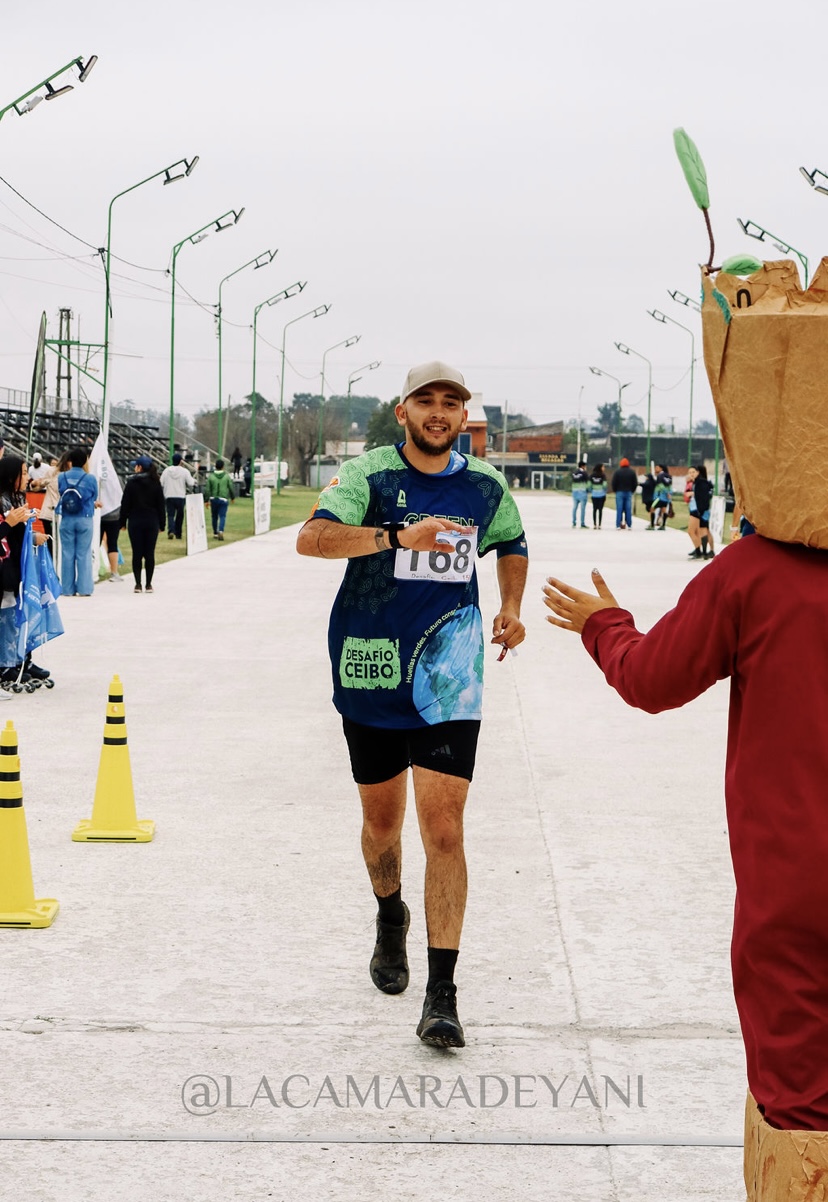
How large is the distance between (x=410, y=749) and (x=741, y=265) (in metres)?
2.35

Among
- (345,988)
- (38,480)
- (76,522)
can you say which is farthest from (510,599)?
(76,522)

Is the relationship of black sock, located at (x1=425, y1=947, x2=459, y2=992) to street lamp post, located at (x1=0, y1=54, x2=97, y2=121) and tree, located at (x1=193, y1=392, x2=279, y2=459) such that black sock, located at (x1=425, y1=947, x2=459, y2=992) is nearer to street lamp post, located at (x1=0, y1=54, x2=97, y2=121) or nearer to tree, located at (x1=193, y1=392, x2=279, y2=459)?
street lamp post, located at (x1=0, y1=54, x2=97, y2=121)

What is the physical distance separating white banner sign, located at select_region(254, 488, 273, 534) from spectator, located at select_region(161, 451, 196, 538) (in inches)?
154

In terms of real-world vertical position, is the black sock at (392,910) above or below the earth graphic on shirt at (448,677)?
below

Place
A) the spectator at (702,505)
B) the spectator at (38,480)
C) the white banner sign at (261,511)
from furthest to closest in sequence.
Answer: the white banner sign at (261,511) → the spectator at (702,505) → the spectator at (38,480)

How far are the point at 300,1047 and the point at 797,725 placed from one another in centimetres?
236

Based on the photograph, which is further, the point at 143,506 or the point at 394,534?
the point at 143,506

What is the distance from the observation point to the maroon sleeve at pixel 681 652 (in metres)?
2.69

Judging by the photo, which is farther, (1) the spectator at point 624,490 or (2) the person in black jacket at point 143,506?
(1) the spectator at point 624,490

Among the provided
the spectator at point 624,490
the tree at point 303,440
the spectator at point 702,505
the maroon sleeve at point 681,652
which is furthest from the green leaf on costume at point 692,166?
the tree at point 303,440

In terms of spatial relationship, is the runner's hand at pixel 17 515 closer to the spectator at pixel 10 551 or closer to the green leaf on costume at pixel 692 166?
the spectator at pixel 10 551

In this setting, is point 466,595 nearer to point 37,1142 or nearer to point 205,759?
point 37,1142

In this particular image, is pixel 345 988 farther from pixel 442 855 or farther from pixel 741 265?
pixel 741 265

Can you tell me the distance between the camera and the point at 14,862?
5.68m
